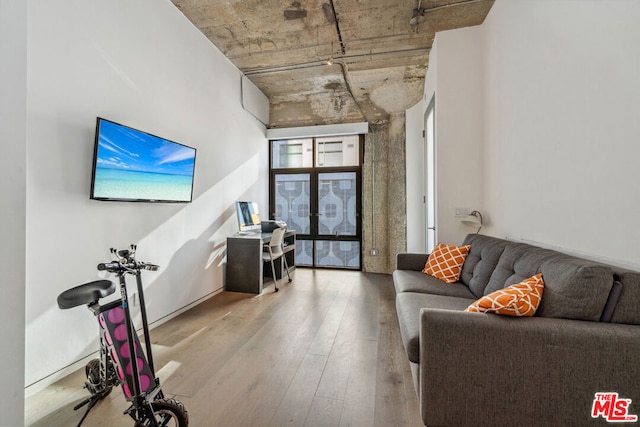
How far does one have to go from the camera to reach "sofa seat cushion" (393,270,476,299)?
7.49ft

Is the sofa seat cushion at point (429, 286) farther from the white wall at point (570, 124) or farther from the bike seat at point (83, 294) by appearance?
the bike seat at point (83, 294)

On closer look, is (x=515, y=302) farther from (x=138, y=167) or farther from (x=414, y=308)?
(x=138, y=167)

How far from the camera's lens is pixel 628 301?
1160 millimetres

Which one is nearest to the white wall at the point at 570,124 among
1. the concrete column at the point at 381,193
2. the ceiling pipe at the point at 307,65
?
the ceiling pipe at the point at 307,65

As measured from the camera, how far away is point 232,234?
408 cm

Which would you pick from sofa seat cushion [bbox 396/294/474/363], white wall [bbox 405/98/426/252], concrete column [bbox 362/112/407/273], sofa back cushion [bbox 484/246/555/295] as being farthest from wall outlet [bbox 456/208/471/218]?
concrete column [bbox 362/112/407/273]

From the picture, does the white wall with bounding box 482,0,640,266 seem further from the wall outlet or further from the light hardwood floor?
the light hardwood floor

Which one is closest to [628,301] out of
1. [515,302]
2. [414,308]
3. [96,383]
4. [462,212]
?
[515,302]

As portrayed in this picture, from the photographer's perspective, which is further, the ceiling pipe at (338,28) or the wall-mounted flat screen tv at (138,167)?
the ceiling pipe at (338,28)

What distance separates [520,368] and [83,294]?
2093mm

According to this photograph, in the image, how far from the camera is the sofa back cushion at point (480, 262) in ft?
7.12

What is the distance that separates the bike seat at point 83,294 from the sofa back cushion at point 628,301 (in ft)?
8.02

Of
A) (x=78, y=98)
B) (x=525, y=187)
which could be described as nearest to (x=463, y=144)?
(x=525, y=187)

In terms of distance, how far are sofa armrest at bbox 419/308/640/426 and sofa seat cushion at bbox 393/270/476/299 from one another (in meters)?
1.05
